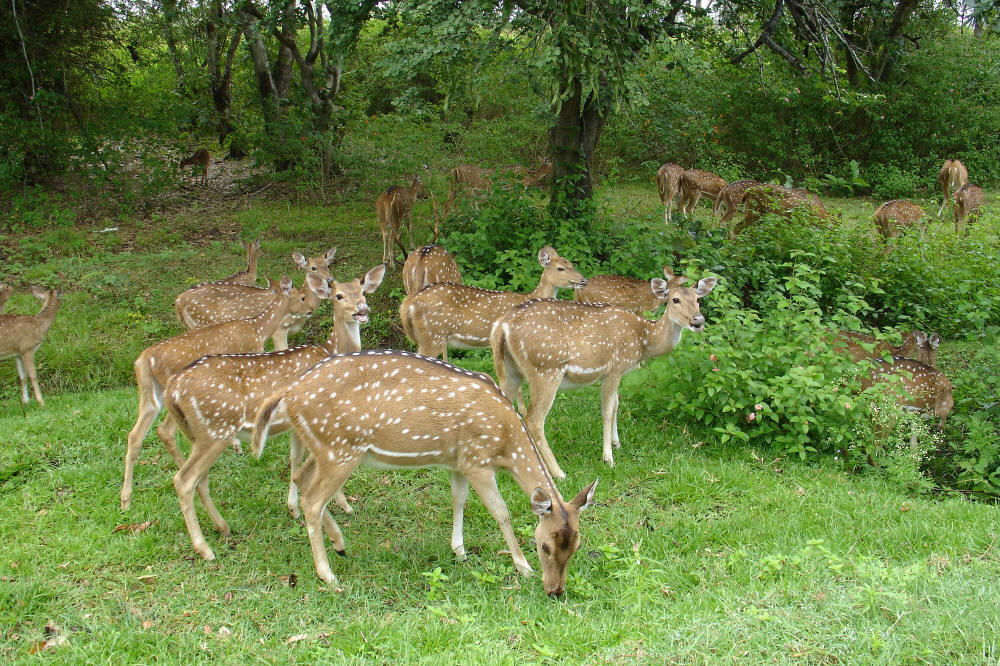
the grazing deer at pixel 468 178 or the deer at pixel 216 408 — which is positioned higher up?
the grazing deer at pixel 468 178

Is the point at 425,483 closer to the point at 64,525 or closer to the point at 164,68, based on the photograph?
the point at 64,525

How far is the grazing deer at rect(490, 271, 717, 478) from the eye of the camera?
272 inches

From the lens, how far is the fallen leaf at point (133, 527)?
571cm

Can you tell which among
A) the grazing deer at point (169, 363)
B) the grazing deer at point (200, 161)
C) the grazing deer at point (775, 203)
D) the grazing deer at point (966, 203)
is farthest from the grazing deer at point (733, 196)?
the grazing deer at point (200, 161)

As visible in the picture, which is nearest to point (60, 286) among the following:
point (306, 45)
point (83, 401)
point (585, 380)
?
point (83, 401)

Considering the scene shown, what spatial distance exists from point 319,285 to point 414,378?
3056 mm

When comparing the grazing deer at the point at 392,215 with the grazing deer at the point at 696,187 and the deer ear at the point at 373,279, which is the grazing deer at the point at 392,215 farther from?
the grazing deer at the point at 696,187

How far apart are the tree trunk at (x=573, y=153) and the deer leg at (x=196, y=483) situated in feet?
23.1

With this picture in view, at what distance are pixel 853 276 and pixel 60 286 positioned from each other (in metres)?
10.3

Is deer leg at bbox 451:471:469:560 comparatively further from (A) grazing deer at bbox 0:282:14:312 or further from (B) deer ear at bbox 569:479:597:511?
(A) grazing deer at bbox 0:282:14:312

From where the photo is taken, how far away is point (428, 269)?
9.81m

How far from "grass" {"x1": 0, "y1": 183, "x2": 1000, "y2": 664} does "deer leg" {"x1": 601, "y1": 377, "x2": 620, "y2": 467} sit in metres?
0.16

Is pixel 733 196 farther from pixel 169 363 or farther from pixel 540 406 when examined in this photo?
pixel 169 363

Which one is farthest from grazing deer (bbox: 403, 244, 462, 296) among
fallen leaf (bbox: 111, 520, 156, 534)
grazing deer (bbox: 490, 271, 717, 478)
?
fallen leaf (bbox: 111, 520, 156, 534)
